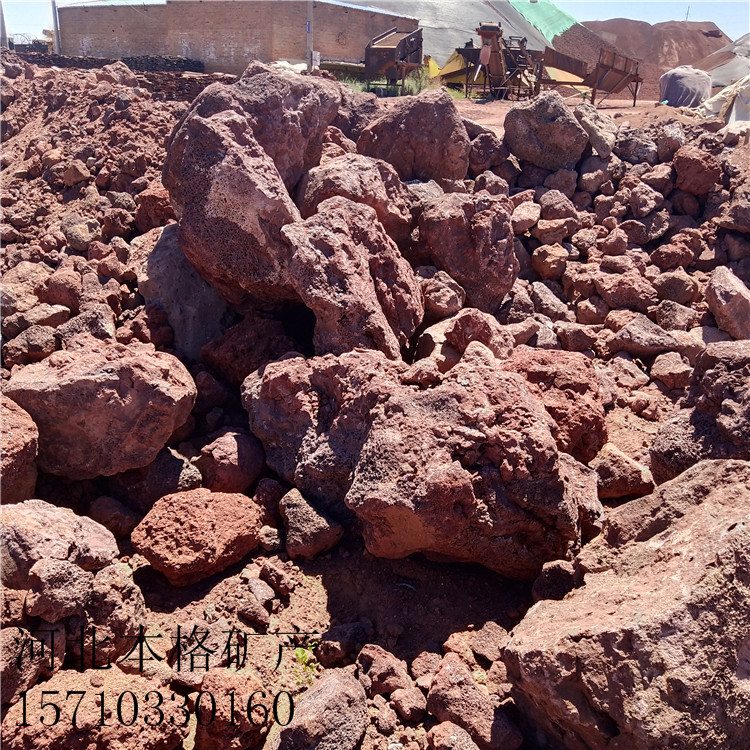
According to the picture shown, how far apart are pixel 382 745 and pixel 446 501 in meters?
0.91

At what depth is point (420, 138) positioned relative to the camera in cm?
588

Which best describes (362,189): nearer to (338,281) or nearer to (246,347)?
(338,281)

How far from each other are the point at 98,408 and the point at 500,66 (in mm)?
13658

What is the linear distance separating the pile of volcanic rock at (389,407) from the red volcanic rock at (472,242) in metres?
0.02

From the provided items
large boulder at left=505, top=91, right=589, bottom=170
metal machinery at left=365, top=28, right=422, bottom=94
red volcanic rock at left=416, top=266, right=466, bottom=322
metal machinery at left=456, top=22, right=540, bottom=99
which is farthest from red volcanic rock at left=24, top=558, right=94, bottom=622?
metal machinery at left=365, top=28, right=422, bottom=94

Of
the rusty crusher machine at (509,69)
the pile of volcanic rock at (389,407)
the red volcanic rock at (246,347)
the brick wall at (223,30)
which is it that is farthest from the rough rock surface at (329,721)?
the brick wall at (223,30)

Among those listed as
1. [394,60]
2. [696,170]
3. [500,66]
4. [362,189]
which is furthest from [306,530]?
[394,60]

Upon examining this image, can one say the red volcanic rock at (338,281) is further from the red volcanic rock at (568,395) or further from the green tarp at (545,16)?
the green tarp at (545,16)

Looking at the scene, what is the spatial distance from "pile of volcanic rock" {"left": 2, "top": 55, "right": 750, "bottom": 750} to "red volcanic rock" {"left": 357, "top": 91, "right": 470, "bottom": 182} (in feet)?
0.08

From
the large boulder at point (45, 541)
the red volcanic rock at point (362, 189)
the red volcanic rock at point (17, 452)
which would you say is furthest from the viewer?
the red volcanic rock at point (362, 189)

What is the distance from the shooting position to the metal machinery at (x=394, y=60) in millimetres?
15406

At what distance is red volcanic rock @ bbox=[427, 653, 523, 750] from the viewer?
2336 mm

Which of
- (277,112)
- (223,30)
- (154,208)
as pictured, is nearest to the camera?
(277,112)

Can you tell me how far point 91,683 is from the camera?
237 centimetres
